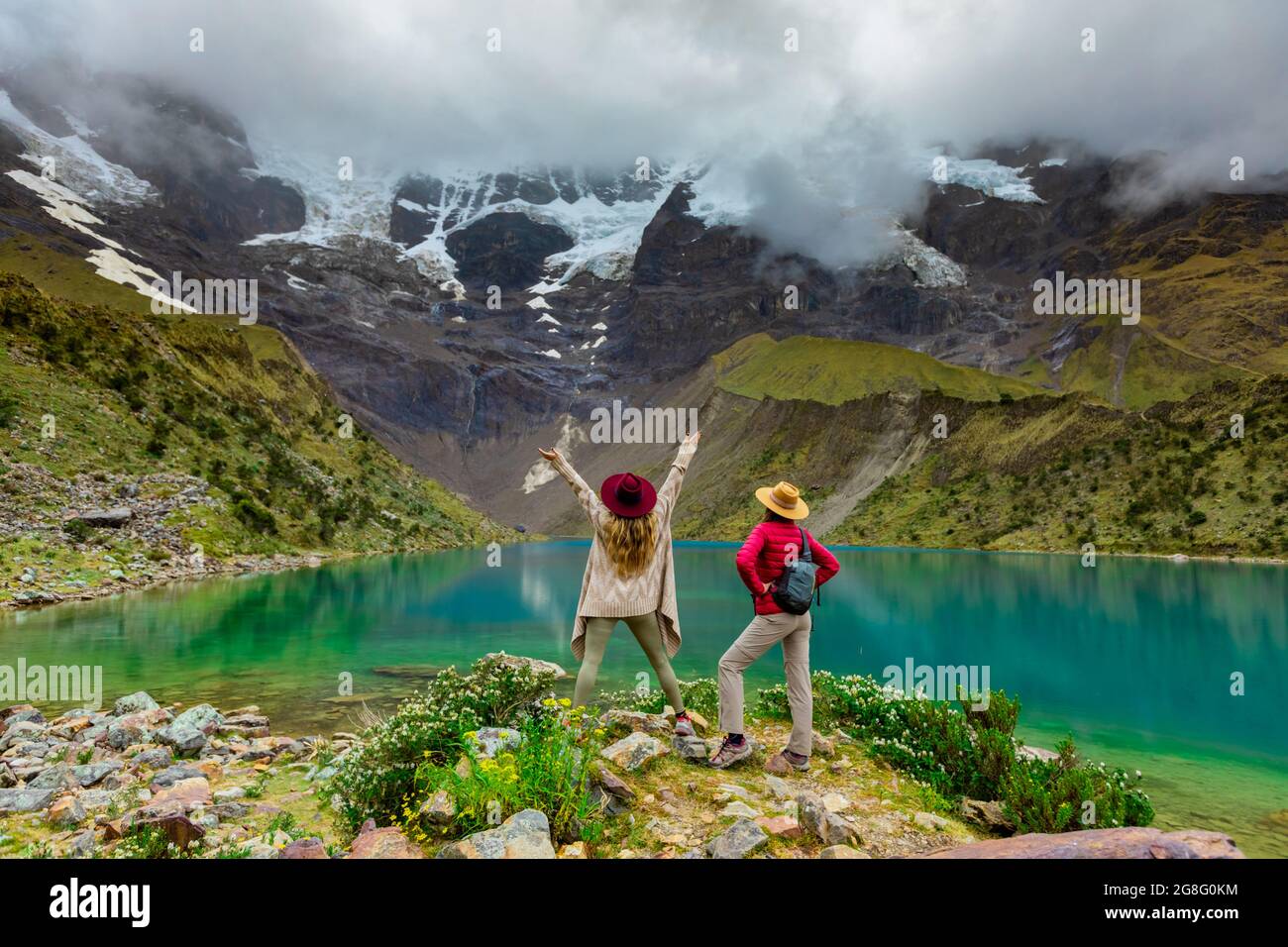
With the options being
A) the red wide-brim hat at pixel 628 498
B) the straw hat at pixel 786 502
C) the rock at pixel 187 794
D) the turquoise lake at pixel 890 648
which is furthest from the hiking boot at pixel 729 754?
the rock at pixel 187 794

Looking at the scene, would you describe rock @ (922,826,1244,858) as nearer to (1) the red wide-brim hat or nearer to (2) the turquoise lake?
(1) the red wide-brim hat

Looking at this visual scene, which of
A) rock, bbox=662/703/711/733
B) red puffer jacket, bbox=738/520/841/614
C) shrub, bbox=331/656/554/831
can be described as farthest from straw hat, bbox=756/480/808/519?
shrub, bbox=331/656/554/831

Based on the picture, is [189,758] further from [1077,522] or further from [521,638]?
[1077,522]

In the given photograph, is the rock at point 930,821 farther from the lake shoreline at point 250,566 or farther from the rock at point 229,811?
the lake shoreline at point 250,566

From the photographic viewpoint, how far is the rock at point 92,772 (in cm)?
875

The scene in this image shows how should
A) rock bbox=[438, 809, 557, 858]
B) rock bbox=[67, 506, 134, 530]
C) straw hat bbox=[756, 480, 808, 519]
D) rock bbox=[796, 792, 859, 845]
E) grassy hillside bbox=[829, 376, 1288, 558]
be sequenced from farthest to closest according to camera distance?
grassy hillside bbox=[829, 376, 1288, 558]
rock bbox=[67, 506, 134, 530]
straw hat bbox=[756, 480, 808, 519]
rock bbox=[796, 792, 859, 845]
rock bbox=[438, 809, 557, 858]

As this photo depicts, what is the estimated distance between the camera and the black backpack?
7.87 meters

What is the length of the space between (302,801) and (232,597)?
2875cm

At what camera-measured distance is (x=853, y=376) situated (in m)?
166

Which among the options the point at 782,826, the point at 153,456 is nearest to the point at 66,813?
the point at 782,826

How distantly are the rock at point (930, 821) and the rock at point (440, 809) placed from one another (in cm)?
418

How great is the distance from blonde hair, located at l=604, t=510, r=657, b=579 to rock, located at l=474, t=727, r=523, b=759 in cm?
232

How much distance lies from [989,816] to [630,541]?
182 inches

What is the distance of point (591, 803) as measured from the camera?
613cm
